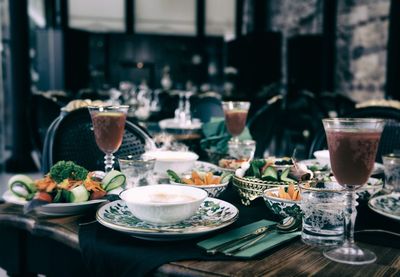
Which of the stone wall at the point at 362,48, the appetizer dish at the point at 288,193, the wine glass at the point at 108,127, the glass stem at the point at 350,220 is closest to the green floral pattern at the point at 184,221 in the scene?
the appetizer dish at the point at 288,193

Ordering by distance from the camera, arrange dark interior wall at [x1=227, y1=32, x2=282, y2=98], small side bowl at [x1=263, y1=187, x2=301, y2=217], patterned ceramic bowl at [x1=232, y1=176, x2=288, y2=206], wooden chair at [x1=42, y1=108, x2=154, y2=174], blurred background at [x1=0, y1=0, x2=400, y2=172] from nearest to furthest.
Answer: small side bowl at [x1=263, y1=187, x2=301, y2=217], patterned ceramic bowl at [x1=232, y1=176, x2=288, y2=206], wooden chair at [x1=42, y1=108, x2=154, y2=174], blurred background at [x1=0, y1=0, x2=400, y2=172], dark interior wall at [x1=227, y1=32, x2=282, y2=98]

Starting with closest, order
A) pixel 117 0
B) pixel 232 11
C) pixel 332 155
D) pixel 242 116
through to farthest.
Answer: pixel 332 155
pixel 242 116
pixel 117 0
pixel 232 11

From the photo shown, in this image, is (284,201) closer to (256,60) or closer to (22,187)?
(22,187)

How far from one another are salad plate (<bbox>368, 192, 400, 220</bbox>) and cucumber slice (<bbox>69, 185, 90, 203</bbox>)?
0.62 m

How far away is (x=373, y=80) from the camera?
5816mm

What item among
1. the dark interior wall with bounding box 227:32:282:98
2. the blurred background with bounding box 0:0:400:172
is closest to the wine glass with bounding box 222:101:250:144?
the blurred background with bounding box 0:0:400:172

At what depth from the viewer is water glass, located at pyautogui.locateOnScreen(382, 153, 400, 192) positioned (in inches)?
47.4

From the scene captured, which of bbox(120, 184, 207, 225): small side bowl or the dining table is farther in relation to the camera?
bbox(120, 184, 207, 225): small side bowl

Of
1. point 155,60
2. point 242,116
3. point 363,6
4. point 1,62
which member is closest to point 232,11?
point 155,60

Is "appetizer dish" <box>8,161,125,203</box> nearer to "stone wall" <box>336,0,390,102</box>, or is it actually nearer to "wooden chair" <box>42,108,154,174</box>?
"wooden chair" <box>42,108,154,174</box>

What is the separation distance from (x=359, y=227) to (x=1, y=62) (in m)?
5.82

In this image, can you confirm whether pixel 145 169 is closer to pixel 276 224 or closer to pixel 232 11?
pixel 276 224

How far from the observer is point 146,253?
81 cm

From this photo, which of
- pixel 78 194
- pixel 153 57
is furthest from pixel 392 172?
pixel 153 57
